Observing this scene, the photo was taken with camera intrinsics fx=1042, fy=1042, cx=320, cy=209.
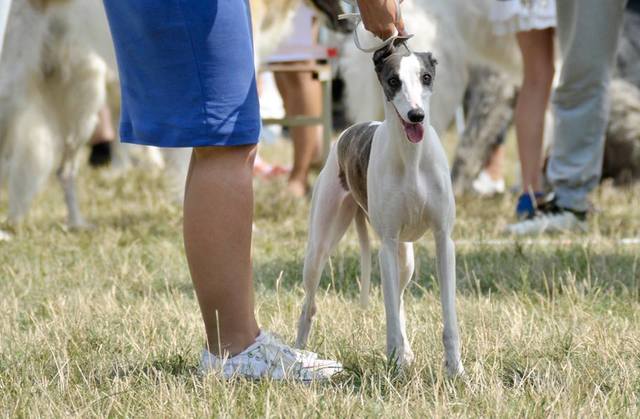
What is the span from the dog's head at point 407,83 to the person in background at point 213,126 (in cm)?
8

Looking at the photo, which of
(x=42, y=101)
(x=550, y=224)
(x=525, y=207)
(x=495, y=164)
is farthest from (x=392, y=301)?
(x=495, y=164)

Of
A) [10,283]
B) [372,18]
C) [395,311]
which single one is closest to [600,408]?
[395,311]

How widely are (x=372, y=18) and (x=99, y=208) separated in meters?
4.59

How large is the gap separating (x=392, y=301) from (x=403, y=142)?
40 cm

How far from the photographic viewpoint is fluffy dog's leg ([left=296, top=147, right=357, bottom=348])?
2814mm

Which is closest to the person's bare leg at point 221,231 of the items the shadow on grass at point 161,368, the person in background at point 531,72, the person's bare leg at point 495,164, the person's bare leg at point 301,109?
the shadow on grass at point 161,368

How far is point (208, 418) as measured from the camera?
2240 mm

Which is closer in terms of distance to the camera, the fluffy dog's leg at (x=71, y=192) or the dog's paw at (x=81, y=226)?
the dog's paw at (x=81, y=226)

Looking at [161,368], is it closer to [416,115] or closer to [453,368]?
[453,368]

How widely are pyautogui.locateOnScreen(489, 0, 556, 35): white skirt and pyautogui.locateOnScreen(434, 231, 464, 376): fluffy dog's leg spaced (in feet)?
10.2

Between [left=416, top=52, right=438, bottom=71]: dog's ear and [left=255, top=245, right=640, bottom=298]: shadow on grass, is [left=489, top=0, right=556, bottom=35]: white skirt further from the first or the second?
[left=416, top=52, right=438, bottom=71]: dog's ear

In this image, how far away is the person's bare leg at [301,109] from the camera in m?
6.89

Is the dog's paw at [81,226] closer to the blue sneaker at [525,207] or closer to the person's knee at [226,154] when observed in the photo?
the blue sneaker at [525,207]

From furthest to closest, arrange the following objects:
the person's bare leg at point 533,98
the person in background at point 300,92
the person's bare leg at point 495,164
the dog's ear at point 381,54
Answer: the person's bare leg at point 495,164
the person in background at point 300,92
the person's bare leg at point 533,98
the dog's ear at point 381,54
